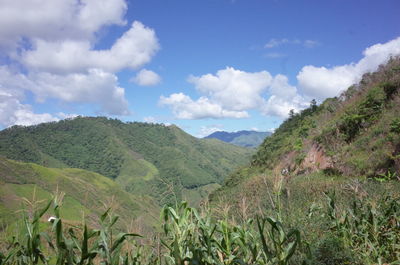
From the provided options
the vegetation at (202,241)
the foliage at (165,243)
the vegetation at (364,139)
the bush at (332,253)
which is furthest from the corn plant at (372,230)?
→ the vegetation at (364,139)

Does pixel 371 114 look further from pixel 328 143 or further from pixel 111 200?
pixel 111 200

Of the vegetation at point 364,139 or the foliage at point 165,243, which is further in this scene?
the vegetation at point 364,139

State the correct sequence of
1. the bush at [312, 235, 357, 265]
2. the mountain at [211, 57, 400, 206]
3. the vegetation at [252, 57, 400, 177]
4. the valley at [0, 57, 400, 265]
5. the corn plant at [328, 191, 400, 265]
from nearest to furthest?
the valley at [0, 57, 400, 265]
the bush at [312, 235, 357, 265]
the corn plant at [328, 191, 400, 265]
the mountain at [211, 57, 400, 206]
the vegetation at [252, 57, 400, 177]

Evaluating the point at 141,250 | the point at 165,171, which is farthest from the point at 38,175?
the point at 141,250

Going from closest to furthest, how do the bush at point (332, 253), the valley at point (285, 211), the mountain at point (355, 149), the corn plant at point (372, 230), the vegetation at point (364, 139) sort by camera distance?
the valley at point (285, 211) < the bush at point (332, 253) < the corn plant at point (372, 230) < the mountain at point (355, 149) < the vegetation at point (364, 139)

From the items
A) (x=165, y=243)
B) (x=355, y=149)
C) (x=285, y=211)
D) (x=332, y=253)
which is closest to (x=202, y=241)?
(x=165, y=243)

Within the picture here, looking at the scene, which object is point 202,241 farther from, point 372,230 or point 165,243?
point 372,230

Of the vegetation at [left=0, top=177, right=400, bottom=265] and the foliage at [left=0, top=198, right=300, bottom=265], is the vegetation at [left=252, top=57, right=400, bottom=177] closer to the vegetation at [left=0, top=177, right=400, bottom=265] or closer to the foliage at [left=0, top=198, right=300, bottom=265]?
the vegetation at [left=0, top=177, right=400, bottom=265]

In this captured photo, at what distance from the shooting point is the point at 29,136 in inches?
7451

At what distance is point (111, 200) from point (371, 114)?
14924 millimetres

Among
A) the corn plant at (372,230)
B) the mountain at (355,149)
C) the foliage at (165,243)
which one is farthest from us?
the mountain at (355,149)

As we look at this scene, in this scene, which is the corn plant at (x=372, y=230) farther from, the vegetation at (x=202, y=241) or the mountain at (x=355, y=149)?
the mountain at (x=355, y=149)

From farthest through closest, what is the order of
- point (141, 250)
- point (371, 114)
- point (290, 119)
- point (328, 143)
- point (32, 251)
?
point (290, 119)
point (328, 143)
point (371, 114)
point (141, 250)
point (32, 251)

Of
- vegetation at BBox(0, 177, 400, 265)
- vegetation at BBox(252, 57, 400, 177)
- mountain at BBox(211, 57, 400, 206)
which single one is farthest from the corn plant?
vegetation at BBox(252, 57, 400, 177)
